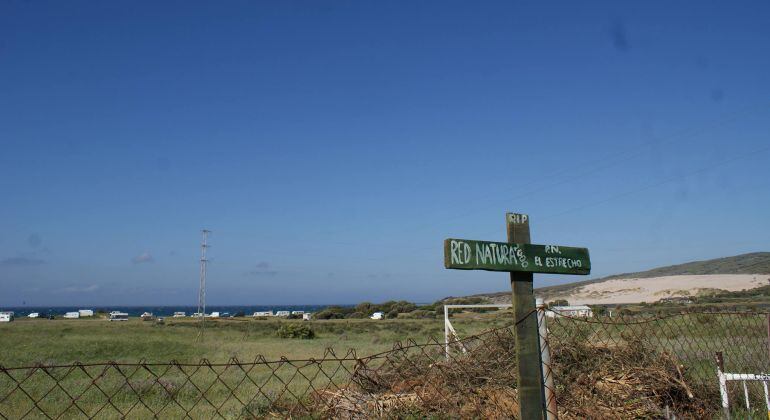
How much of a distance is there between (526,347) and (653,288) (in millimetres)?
68924

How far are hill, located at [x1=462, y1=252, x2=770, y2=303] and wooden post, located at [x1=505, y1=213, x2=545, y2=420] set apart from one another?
4632cm

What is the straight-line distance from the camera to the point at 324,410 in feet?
18.5

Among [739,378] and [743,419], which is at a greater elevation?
[739,378]

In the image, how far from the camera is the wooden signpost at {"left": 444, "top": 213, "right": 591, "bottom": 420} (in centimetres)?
368

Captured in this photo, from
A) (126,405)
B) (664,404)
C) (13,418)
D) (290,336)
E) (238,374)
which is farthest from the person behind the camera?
(290,336)

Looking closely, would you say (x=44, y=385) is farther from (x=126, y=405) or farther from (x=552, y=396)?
(x=552, y=396)

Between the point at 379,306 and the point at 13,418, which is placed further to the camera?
the point at 379,306

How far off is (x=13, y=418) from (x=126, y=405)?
1.60m

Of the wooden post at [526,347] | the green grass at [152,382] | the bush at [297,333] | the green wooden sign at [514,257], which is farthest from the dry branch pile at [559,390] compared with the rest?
the bush at [297,333]

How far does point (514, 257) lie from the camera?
3.91m

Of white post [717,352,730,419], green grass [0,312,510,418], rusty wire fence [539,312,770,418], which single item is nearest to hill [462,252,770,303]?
green grass [0,312,510,418]

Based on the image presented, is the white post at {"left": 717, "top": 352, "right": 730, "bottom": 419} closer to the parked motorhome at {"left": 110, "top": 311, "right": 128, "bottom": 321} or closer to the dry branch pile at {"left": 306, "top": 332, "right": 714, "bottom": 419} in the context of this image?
the dry branch pile at {"left": 306, "top": 332, "right": 714, "bottom": 419}

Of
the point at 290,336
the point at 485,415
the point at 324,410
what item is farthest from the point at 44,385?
the point at 290,336

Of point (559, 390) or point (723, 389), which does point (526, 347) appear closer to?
point (559, 390)
